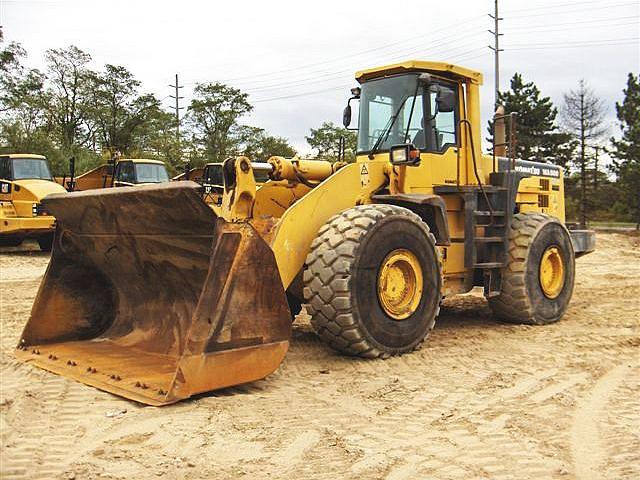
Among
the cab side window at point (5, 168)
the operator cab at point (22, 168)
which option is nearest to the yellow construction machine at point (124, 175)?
the operator cab at point (22, 168)

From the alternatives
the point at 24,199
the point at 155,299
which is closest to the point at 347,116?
the point at 155,299

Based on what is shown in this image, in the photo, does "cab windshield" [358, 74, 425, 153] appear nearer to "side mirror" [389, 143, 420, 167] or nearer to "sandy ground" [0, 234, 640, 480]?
"side mirror" [389, 143, 420, 167]

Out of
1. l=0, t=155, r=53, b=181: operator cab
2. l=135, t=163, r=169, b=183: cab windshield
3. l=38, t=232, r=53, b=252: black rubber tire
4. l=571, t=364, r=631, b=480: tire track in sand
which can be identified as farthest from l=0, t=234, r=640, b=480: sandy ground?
l=135, t=163, r=169, b=183: cab windshield

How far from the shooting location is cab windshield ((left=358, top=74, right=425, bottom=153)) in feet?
21.6

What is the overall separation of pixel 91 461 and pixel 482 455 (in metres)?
1.99

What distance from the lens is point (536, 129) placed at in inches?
1203

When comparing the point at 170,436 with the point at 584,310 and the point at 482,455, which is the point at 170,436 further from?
the point at 584,310

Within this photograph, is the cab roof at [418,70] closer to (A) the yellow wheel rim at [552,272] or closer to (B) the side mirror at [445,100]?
(B) the side mirror at [445,100]

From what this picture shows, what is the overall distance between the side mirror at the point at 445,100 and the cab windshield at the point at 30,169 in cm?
1252

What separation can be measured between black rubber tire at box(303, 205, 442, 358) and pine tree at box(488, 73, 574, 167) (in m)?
25.5

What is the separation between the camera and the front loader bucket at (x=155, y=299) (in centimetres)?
438

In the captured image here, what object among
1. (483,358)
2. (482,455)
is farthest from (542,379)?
(482,455)

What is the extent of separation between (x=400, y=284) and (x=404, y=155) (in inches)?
47.4

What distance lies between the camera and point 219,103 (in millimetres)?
35969
